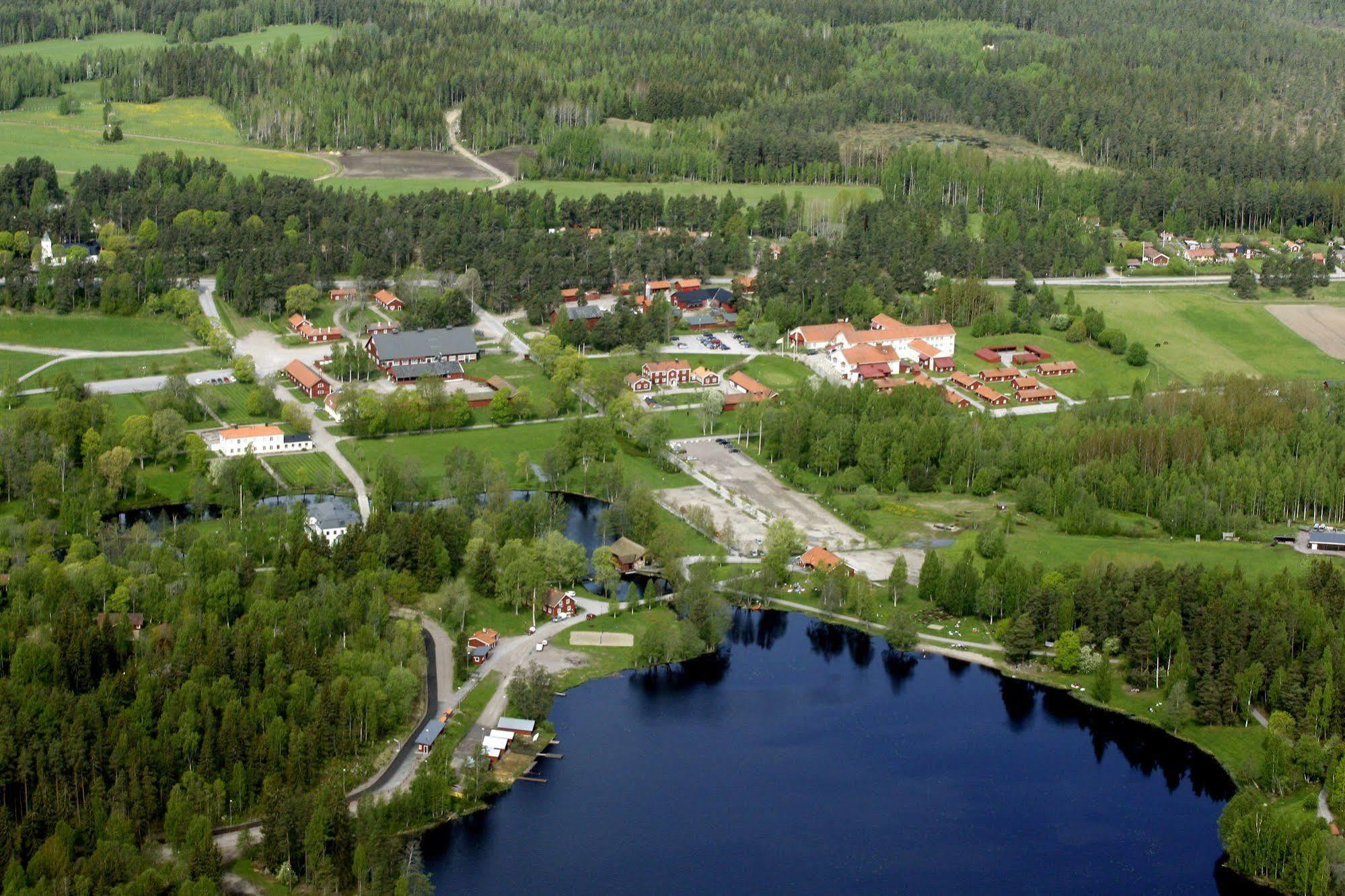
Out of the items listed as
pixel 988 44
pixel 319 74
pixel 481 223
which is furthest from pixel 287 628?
pixel 988 44

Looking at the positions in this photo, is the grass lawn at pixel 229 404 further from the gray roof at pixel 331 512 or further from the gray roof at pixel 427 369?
the gray roof at pixel 331 512

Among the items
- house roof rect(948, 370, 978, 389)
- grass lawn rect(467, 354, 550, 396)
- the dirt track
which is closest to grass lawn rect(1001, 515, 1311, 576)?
house roof rect(948, 370, 978, 389)

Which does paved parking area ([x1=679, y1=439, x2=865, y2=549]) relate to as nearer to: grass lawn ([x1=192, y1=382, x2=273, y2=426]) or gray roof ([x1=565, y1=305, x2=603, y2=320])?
gray roof ([x1=565, y1=305, x2=603, y2=320])

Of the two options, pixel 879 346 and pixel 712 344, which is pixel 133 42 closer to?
pixel 712 344

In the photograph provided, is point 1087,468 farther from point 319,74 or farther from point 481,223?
point 319,74

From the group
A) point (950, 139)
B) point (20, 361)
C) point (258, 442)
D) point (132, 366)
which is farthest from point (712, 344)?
point (950, 139)

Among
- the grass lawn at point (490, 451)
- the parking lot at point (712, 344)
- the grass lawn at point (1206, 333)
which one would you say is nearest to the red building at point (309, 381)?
the grass lawn at point (490, 451)

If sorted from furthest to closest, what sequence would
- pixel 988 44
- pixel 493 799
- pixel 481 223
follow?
pixel 988 44 < pixel 481 223 < pixel 493 799
